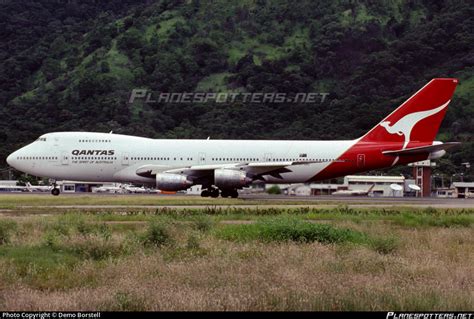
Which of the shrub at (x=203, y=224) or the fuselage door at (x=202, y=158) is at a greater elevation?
the fuselage door at (x=202, y=158)

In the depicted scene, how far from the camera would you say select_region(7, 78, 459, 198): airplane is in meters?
51.8

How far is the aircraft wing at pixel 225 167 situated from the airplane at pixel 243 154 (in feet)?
0.23

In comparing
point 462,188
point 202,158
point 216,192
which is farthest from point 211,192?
point 462,188

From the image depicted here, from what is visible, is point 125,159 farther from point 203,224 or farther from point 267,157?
point 203,224

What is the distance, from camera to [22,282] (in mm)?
15375

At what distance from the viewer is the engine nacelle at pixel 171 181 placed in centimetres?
4872

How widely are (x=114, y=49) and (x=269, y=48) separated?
34.3 m

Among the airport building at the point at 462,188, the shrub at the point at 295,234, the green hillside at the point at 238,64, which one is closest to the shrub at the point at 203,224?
the shrub at the point at 295,234

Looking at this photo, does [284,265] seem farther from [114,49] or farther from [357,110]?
[114,49]

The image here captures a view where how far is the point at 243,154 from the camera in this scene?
52.7 metres

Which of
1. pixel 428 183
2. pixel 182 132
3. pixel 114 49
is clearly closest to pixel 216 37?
pixel 114 49

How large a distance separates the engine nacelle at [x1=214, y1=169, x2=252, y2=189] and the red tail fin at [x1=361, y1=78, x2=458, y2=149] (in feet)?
31.1

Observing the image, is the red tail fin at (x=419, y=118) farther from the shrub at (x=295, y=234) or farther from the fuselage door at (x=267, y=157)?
the shrub at (x=295, y=234)

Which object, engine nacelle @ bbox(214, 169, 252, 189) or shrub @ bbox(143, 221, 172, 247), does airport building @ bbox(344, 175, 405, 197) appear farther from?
shrub @ bbox(143, 221, 172, 247)
